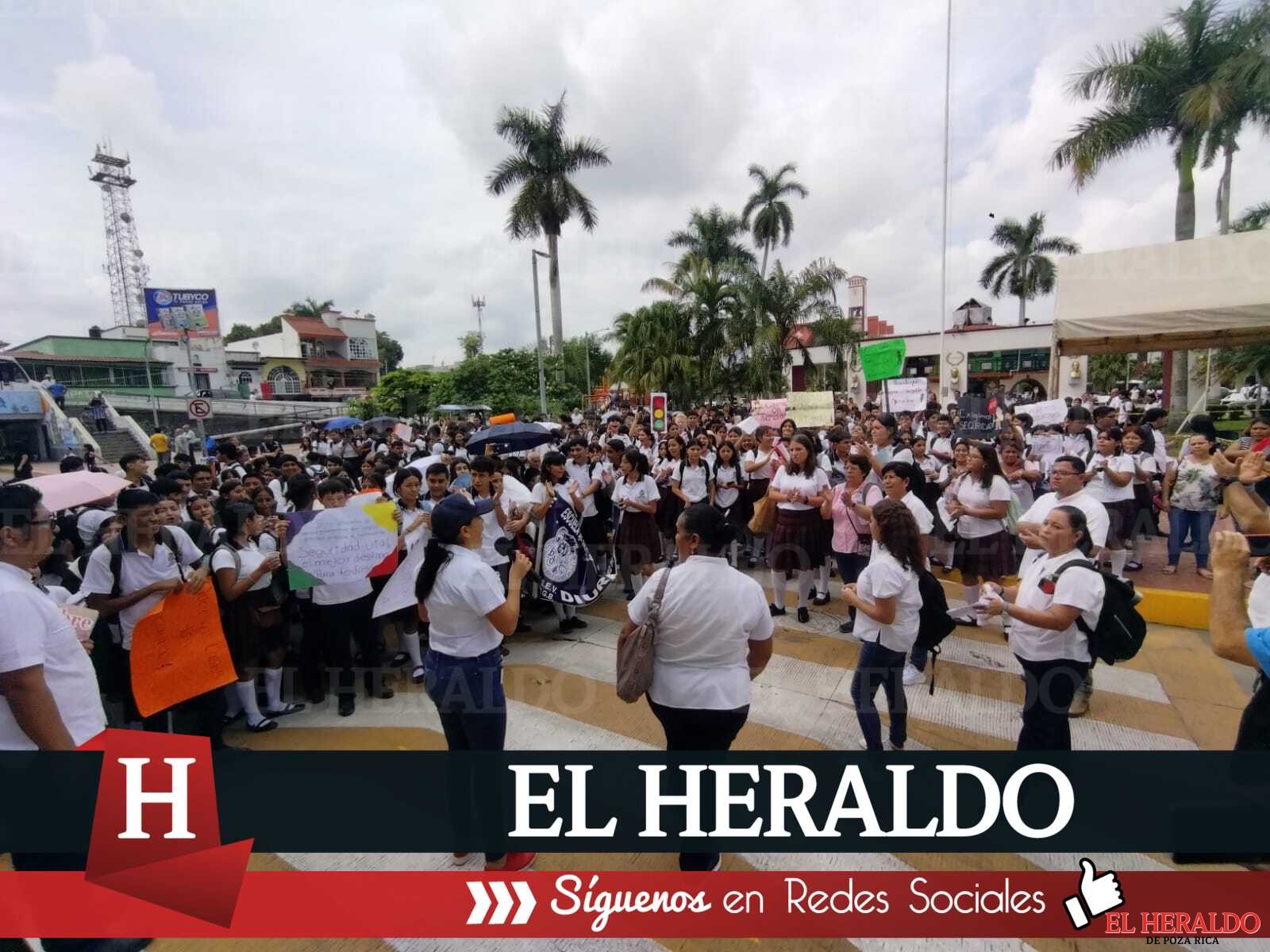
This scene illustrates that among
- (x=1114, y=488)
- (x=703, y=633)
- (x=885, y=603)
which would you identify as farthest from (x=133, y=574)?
(x=1114, y=488)

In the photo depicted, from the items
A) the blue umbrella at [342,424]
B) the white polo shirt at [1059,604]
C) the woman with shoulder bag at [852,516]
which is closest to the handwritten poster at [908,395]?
the woman with shoulder bag at [852,516]

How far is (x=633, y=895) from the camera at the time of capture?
2840mm

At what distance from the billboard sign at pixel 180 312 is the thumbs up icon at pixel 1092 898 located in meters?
43.0

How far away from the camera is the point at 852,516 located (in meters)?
5.26

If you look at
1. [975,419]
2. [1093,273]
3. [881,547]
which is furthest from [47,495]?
[1093,273]

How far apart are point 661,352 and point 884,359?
12.4 m

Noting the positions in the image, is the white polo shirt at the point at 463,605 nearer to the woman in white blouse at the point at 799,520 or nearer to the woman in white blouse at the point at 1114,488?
the woman in white blouse at the point at 799,520

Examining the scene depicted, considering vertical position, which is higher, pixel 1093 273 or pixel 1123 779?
pixel 1093 273

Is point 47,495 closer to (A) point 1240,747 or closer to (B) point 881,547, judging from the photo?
(B) point 881,547

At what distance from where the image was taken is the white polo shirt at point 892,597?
3305 millimetres

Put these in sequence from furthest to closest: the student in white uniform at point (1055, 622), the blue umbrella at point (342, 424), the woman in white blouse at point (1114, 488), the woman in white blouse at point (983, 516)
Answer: the blue umbrella at point (342, 424) → the woman in white blouse at point (1114, 488) → the woman in white blouse at point (983, 516) → the student in white uniform at point (1055, 622)

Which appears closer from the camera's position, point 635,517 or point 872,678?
point 872,678

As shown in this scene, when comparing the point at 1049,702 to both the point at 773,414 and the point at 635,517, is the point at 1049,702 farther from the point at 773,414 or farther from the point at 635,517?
the point at 773,414

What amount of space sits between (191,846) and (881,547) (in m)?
3.74
